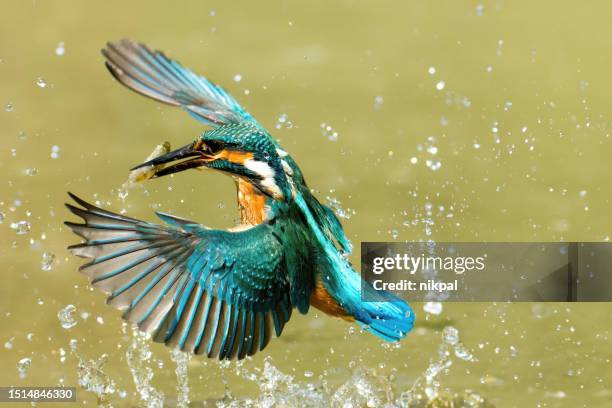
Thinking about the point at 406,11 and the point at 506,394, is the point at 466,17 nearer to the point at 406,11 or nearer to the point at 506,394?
the point at 406,11

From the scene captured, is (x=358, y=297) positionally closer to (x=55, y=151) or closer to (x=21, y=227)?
(x=21, y=227)

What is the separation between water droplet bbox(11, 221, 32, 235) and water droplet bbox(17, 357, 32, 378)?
0.74 metres

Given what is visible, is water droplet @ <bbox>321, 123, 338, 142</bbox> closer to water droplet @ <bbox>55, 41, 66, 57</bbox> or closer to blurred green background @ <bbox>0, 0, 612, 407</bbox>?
blurred green background @ <bbox>0, 0, 612, 407</bbox>

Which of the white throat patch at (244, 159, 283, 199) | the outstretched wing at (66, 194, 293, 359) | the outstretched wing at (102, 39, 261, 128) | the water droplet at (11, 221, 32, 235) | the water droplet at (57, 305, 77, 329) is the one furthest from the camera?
the water droplet at (11, 221, 32, 235)

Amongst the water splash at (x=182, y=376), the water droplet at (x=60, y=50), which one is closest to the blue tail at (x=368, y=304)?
the water splash at (x=182, y=376)

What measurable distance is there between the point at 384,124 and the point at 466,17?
87 cm

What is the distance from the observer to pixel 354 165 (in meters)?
4.89

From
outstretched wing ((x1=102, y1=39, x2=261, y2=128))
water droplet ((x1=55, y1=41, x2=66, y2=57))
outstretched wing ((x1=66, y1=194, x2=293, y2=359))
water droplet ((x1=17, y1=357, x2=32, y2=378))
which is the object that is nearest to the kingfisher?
outstretched wing ((x1=66, y1=194, x2=293, y2=359))

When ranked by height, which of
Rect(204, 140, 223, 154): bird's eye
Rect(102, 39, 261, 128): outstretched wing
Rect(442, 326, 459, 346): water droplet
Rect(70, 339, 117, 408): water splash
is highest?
Rect(102, 39, 261, 128): outstretched wing

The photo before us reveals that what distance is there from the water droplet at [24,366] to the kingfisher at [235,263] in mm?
1242

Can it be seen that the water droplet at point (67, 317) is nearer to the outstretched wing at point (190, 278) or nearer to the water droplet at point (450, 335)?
the water droplet at point (450, 335)

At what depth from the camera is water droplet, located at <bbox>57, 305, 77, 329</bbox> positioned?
161 inches

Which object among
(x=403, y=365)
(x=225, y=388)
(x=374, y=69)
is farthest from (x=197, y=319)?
(x=374, y=69)

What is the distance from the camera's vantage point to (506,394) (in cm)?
378
